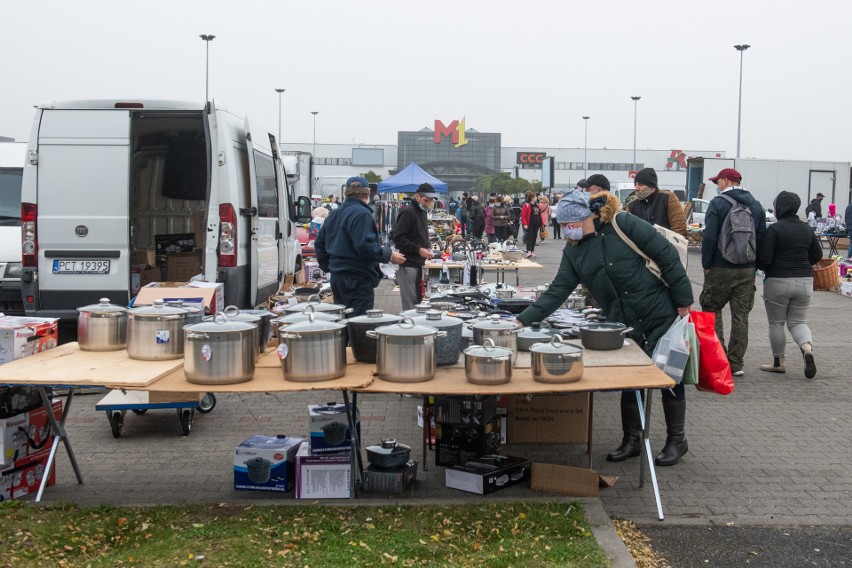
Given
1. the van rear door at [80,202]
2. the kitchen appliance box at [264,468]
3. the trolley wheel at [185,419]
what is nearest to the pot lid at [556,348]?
the kitchen appliance box at [264,468]

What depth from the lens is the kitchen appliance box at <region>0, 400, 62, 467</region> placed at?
5.03 metres

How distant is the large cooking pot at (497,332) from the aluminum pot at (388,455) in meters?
0.84

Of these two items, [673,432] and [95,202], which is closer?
[673,432]

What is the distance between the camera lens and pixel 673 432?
19.2ft

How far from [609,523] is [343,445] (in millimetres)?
1582

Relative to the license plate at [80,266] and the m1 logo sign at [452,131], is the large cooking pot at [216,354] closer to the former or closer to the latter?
the license plate at [80,266]

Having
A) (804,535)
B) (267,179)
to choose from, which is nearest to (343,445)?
(804,535)

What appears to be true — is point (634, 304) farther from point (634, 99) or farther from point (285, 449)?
point (634, 99)

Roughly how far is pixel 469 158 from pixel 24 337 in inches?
4102

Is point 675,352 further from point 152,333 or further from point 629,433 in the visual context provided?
point 152,333

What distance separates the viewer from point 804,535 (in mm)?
4711

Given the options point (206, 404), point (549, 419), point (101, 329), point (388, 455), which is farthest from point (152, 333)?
point (549, 419)

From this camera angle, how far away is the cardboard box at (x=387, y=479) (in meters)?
5.25

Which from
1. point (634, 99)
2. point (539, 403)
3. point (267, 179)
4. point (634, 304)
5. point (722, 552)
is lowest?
point (722, 552)
